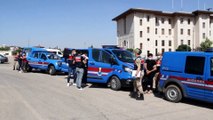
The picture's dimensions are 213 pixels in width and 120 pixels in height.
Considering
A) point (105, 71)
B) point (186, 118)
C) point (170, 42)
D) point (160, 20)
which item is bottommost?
point (186, 118)

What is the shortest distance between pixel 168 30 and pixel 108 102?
242 ft

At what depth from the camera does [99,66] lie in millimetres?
12180

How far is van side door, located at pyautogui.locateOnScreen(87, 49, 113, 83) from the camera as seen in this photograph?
1191cm

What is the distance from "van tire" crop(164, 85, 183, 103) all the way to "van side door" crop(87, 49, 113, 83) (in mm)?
3131

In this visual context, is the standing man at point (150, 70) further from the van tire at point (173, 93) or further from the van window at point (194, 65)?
the van window at point (194, 65)

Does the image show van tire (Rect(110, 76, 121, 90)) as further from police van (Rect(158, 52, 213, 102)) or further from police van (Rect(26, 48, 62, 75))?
police van (Rect(26, 48, 62, 75))

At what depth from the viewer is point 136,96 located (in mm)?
10086

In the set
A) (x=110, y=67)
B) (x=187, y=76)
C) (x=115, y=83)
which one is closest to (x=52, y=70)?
(x=110, y=67)

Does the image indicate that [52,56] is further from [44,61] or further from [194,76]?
[194,76]

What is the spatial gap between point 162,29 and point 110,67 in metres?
69.5

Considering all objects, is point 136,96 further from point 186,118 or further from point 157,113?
point 186,118

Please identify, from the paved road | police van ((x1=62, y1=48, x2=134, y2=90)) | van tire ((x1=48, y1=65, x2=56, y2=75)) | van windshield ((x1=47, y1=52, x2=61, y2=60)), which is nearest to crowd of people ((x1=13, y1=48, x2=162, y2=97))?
police van ((x1=62, y1=48, x2=134, y2=90))

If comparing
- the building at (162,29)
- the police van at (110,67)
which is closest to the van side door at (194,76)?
the police van at (110,67)

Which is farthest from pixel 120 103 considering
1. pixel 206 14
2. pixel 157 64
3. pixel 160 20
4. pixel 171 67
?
pixel 206 14
